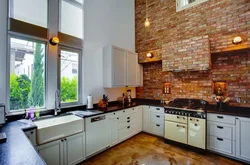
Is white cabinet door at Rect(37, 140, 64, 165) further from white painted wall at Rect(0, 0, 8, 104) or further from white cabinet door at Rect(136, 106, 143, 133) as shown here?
white cabinet door at Rect(136, 106, 143, 133)

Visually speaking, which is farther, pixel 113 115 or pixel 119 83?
pixel 119 83

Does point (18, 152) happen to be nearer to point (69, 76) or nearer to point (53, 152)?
point (53, 152)

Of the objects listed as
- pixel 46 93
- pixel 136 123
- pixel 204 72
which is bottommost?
pixel 136 123

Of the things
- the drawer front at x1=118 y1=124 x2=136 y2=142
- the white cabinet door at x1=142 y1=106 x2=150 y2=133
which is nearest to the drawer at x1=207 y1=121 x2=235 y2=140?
the white cabinet door at x1=142 y1=106 x2=150 y2=133

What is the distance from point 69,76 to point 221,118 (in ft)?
11.2

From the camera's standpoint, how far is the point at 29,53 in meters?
2.47

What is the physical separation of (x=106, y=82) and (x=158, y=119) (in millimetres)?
1787

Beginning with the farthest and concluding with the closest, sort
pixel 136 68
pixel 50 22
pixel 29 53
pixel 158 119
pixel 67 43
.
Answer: pixel 136 68 < pixel 158 119 < pixel 67 43 < pixel 50 22 < pixel 29 53

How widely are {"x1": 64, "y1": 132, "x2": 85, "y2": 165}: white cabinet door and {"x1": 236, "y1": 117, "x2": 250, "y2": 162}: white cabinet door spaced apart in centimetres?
298

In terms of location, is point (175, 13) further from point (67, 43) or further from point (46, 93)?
point (46, 93)

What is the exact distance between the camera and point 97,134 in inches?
107

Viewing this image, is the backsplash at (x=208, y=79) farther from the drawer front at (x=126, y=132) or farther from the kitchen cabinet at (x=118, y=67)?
the drawer front at (x=126, y=132)

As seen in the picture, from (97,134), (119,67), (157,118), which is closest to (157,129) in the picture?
(157,118)

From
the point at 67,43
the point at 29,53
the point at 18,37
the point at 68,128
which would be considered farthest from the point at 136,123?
the point at 18,37
